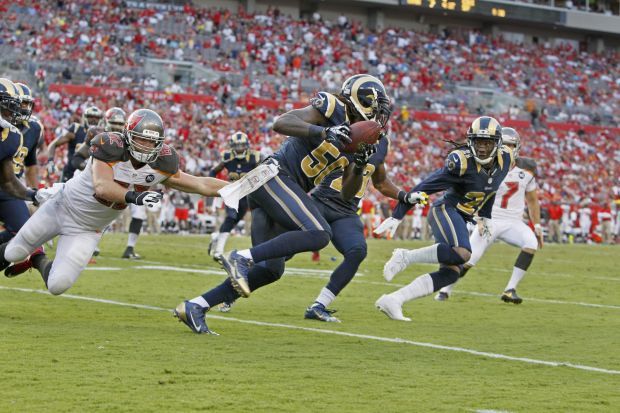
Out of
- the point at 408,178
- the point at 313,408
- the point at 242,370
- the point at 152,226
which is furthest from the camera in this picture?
the point at 408,178

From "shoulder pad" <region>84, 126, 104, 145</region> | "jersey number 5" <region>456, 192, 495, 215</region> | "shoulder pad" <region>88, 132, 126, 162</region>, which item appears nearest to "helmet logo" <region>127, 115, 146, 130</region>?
"shoulder pad" <region>88, 132, 126, 162</region>

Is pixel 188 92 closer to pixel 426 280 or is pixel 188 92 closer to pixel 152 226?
pixel 152 226

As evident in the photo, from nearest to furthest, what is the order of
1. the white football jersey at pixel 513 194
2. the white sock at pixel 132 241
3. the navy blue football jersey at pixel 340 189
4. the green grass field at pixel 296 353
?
1. the green grass field at pixel 296 353
2. the navy blue football jersey at pixel 340 189
3. the white football jersey at pixel 513 194
4. the white sock at pixel 132 241

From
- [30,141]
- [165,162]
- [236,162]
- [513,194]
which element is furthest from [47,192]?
[236,162]

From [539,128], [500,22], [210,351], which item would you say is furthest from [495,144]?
[500,22]

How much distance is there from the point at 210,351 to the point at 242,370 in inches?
25.6

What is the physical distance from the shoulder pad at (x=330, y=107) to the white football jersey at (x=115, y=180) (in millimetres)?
997

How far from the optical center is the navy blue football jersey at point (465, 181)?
860 centimetres

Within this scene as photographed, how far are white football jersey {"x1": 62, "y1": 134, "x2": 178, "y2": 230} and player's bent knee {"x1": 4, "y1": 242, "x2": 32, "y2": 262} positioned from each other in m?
0.44

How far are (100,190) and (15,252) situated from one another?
1.02 m

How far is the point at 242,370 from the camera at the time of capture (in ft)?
17.5

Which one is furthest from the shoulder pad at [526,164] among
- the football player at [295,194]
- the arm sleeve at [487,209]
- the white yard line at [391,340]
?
the white yard line at [391,340]

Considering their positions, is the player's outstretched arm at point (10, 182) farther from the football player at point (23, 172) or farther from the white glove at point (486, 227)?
the white glove at point (486, 227)

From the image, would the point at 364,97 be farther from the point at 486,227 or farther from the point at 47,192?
the point at 486,227
